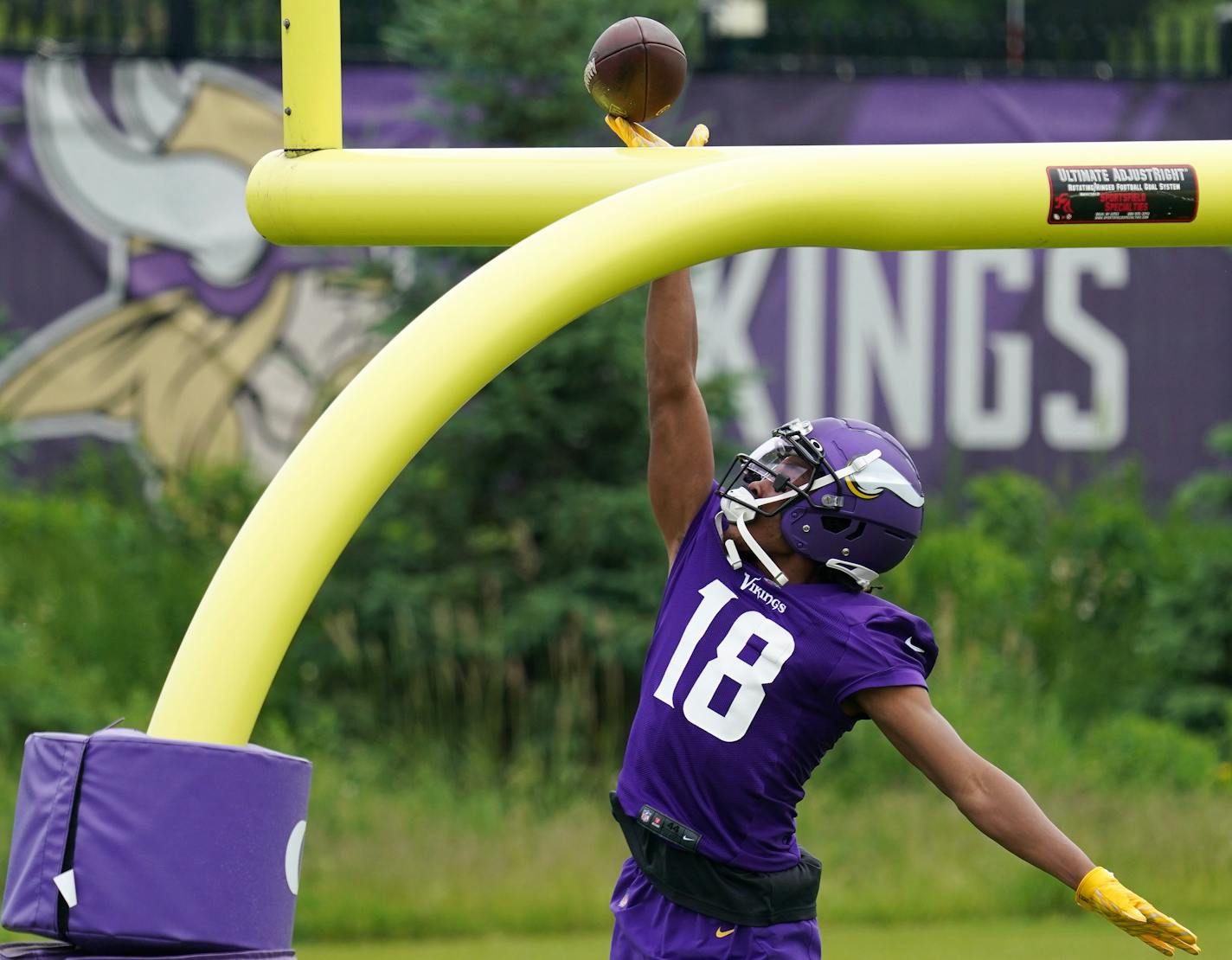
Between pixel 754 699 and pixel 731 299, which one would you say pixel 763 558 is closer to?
pixel 754 699

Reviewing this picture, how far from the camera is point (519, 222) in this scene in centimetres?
309

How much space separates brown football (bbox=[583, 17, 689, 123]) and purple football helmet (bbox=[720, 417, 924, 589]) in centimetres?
72

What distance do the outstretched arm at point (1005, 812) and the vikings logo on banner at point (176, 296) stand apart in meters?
7.19

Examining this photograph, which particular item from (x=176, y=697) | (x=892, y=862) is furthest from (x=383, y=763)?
(x=176, y=697)

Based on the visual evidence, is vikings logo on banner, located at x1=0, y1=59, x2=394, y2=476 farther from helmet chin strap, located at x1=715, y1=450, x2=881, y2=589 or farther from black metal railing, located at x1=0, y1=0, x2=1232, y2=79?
helmet chin strap, located at x1=715, y1=450, x2=881, y2=589

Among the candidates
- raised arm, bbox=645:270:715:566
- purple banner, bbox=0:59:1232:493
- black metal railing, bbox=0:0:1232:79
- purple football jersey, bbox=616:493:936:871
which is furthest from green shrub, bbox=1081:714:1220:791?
purple football jersey, bbox=616:493:936:871

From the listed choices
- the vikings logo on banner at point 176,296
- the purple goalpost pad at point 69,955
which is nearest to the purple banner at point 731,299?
the vikings logo on banner at point 176,296

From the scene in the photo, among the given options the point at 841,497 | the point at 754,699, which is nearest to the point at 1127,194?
the point at 841,497

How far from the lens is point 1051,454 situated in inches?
416

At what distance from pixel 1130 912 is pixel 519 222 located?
164 cm

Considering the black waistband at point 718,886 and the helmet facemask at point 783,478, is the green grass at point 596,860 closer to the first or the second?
the black waistband at point 718,886

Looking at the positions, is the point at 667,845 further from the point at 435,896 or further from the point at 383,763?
the point at 383,763

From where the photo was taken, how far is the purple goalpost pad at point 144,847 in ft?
8.05

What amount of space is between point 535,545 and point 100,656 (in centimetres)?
220
